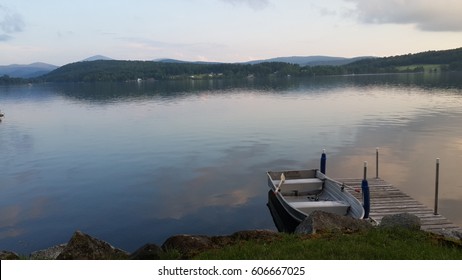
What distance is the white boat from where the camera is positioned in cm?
2365

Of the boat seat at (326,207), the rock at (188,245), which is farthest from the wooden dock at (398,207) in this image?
the rock at (188,245)

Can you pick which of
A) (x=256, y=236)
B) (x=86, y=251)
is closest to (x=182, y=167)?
(x=256, y=236)

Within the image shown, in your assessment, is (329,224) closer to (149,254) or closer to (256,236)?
(256,236)

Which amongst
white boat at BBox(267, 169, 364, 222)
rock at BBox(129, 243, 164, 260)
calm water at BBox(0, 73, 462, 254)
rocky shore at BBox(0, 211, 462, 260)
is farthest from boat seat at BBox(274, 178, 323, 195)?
rock at BBox(129, 243, 164, 260)

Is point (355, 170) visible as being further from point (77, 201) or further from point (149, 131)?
point (149, 131)

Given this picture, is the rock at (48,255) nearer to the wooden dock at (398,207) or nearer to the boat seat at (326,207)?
the boat seat at (326,207)

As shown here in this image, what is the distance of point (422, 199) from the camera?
2948 cm

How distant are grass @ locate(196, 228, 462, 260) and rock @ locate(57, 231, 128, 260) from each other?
3918mm

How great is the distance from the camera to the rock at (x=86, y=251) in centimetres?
1343

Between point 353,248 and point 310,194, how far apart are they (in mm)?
17560

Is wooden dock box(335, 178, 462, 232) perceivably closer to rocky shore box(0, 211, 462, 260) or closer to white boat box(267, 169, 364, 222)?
white boat box(267, 169, 364, 222)

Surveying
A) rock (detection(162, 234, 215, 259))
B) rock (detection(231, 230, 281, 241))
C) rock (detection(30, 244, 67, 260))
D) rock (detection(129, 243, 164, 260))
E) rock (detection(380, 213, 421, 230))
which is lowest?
rock (detection(30, 244, 67, 260))

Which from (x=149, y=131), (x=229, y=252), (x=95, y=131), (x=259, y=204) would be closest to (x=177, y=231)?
(x=259, y=204)

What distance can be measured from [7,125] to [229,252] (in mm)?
81301
